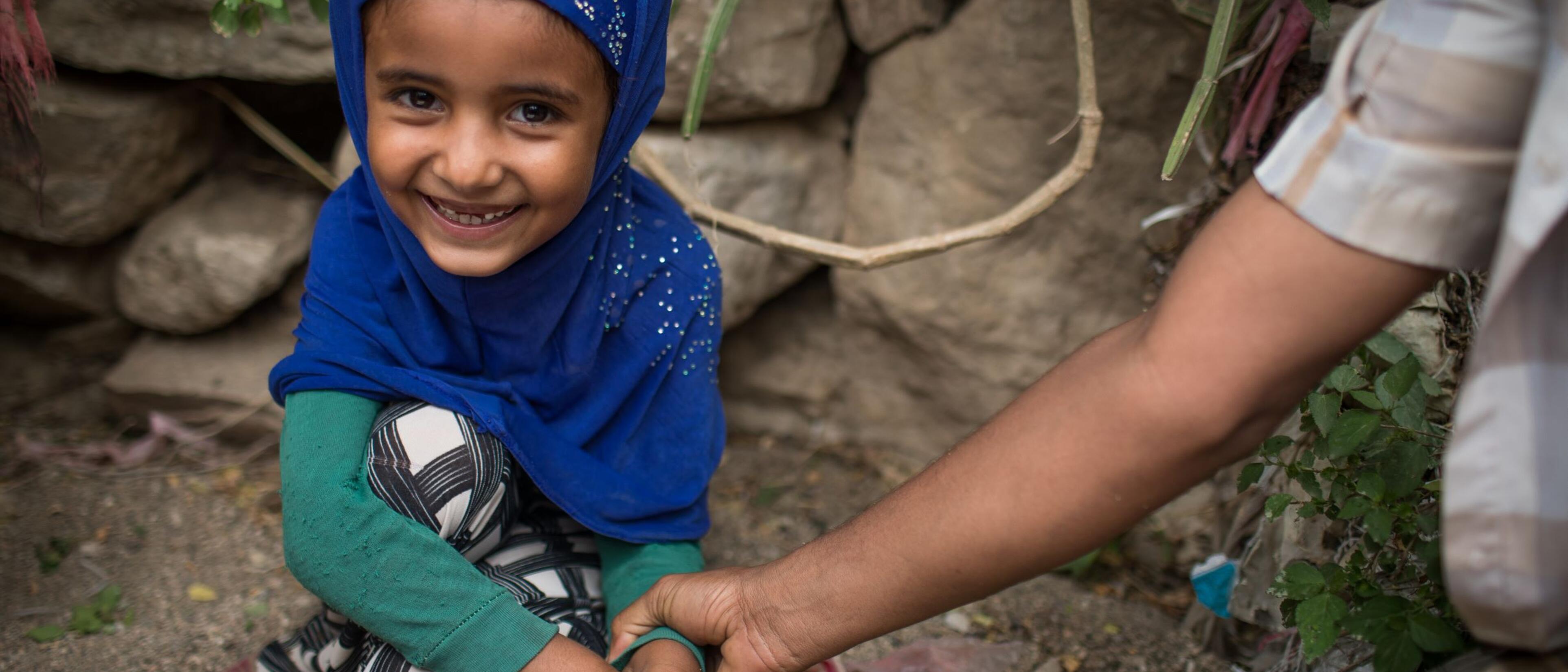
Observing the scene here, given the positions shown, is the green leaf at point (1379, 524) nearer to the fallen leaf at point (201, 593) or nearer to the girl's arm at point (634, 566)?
the girl's arm at point (634, 566)

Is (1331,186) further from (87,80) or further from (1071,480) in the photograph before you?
(87,80)

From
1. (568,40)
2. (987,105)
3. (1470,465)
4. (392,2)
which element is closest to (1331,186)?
(1470,465)

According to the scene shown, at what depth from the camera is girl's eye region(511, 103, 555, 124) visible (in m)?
1.30

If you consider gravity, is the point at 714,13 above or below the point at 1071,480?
above

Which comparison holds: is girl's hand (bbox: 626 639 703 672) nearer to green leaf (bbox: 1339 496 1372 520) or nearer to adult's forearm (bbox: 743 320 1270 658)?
adult's forearm (bbox: 743 320 1270 658)

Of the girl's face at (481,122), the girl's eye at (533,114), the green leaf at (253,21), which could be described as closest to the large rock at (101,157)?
the green leaf at (253,21)

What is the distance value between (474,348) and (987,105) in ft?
3.64

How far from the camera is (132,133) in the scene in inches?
82.0

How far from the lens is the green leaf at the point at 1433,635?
44.9 inches

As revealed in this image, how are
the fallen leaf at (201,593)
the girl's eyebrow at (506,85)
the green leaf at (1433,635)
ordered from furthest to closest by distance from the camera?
the fallen leaf at (201,593), the girl's eyebrow at (506,85), the green leaf at (1433,635)

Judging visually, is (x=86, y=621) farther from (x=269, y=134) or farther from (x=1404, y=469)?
(x=1404, y=469)

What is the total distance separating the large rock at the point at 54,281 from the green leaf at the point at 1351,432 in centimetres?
225

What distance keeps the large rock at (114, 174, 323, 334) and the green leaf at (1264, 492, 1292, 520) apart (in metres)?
1.83

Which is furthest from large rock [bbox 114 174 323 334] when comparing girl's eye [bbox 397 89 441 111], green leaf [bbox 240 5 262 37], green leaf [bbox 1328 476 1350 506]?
green leaf [bbox 1328 476 1350 506]
